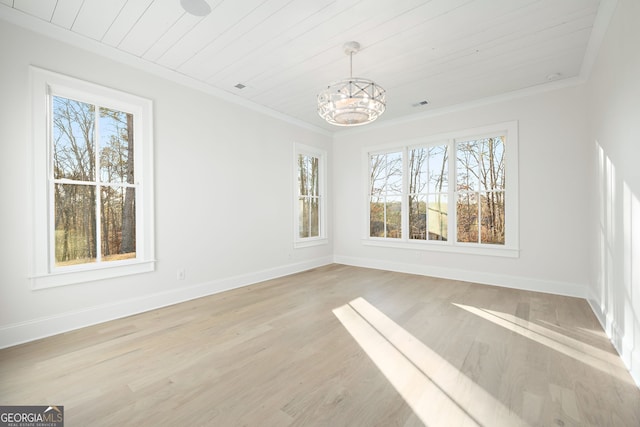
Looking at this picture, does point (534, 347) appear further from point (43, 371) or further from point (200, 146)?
point (200, 146)

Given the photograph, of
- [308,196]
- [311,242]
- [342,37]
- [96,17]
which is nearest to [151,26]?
[96,17]

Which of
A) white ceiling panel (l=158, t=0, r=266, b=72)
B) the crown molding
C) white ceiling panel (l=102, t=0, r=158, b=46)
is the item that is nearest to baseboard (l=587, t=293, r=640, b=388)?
white ceiling panel (l=158, t=0, r=266, b=72)

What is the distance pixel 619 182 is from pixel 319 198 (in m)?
4.12

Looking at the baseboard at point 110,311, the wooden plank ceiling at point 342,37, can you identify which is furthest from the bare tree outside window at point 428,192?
the baseboard at point 110,311

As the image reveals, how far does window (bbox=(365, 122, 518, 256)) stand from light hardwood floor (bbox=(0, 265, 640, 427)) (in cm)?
131

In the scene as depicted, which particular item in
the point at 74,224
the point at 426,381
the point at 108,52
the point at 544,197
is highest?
the point at 108,52

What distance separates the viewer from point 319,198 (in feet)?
18.5

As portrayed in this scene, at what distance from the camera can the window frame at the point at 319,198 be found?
5.02m

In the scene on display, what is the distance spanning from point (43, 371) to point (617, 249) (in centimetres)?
432

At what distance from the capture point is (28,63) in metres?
2.44

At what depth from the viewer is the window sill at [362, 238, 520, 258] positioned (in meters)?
4.06

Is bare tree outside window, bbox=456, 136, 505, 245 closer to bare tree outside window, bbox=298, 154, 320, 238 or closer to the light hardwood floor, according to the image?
the light hardwood floor

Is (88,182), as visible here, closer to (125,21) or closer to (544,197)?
(125,21)

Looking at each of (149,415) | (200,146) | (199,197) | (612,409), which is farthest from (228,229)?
(612,409)
